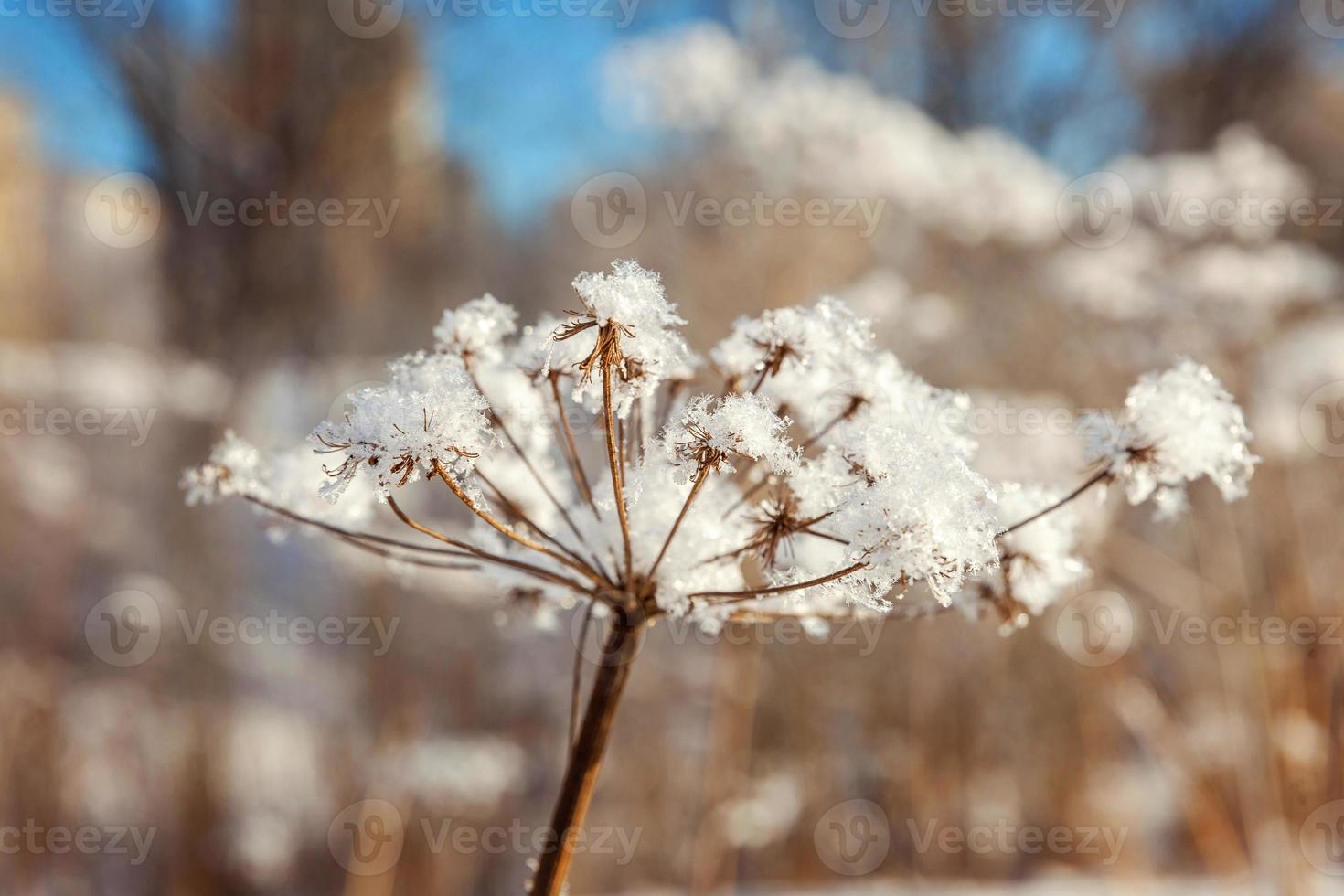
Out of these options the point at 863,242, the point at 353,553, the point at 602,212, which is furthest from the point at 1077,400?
the point at 602,212

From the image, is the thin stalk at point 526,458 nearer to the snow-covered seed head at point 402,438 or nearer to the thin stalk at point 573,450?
the thin stalk at point 573,450

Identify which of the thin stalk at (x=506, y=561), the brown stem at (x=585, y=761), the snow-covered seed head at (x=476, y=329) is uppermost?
the snow-covered seed head at (x=476, y=329)

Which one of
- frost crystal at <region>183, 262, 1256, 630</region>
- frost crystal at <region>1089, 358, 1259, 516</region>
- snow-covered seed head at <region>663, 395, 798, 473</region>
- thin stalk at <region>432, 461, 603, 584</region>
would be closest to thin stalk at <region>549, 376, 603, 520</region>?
frost crystal at <region>183, 262, 1256, 630</region>

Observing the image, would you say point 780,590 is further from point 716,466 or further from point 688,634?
point 688,634

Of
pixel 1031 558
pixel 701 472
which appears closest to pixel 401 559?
pixel 701 472

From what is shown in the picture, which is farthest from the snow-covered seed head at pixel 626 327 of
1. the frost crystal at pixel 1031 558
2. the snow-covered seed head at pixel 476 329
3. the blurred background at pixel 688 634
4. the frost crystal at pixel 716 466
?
the blurred background at pixel 688 634

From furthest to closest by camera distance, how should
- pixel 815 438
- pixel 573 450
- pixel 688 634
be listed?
pixel 688 634 < pixel 815 438 < pixel 573 450
